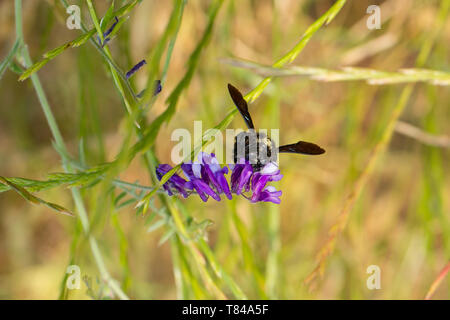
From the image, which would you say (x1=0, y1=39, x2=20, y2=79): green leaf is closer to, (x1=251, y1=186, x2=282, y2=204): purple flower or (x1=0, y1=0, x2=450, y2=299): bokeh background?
(x1=251, y1=186, x2=282, y2=204): purple flower

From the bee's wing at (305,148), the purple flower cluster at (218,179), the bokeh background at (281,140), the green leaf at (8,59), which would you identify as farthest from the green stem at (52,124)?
the bokeh background at (281,140)

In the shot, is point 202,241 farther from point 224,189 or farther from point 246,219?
point 246,219

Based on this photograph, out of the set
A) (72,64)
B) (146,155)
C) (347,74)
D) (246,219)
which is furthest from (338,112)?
(72,64)

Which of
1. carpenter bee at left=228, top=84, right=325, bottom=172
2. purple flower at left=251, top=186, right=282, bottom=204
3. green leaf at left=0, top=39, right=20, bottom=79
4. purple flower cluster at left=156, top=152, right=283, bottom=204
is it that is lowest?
purple flower at left=251, top=186, right=282, bottom=204

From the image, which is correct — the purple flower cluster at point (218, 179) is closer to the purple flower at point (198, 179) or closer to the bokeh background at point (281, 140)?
the purple flower at point (198, 179)

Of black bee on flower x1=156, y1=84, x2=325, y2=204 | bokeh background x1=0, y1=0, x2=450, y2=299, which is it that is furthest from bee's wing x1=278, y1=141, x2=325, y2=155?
bokeh background x1=0, y1=0, x2=450, y2=299
